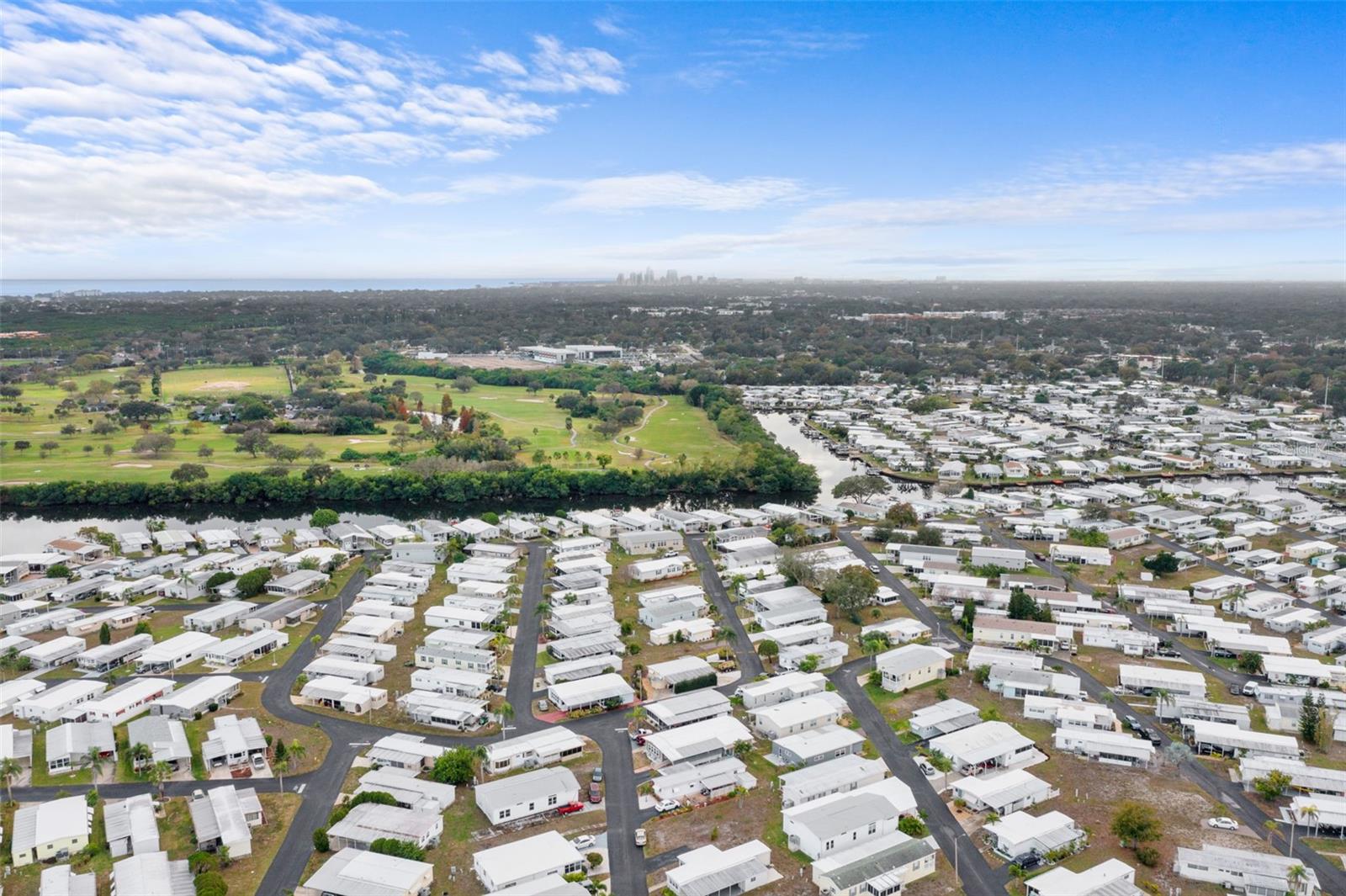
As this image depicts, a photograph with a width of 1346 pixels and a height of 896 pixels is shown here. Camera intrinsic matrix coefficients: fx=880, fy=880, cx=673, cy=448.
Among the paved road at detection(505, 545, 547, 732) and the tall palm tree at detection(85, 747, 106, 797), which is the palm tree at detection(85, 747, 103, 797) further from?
the paved road at detection(505, 545, 547, 732)

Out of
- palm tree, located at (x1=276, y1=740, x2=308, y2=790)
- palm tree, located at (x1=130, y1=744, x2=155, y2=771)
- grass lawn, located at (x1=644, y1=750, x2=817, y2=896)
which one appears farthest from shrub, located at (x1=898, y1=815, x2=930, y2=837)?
palm tree, located at (x1=130, y1=744, x2=155, y2=771)

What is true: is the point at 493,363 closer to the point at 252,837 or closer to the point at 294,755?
the point at 294,755

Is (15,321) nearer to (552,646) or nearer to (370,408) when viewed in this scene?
(370,408)

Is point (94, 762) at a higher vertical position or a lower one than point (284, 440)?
lower

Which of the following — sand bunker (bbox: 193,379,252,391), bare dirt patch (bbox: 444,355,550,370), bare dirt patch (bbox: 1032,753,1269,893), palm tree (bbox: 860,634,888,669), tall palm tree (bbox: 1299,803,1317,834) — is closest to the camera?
bare dirt patch (bbox: 1032,753,1269,893)

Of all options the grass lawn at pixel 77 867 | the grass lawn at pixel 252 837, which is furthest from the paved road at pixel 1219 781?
the grass lawn at pixel 77 867

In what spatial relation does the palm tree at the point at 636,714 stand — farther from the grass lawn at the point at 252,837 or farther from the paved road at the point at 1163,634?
the paved road at the point at 1163,634

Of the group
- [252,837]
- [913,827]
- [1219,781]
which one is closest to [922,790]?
[913,827]
